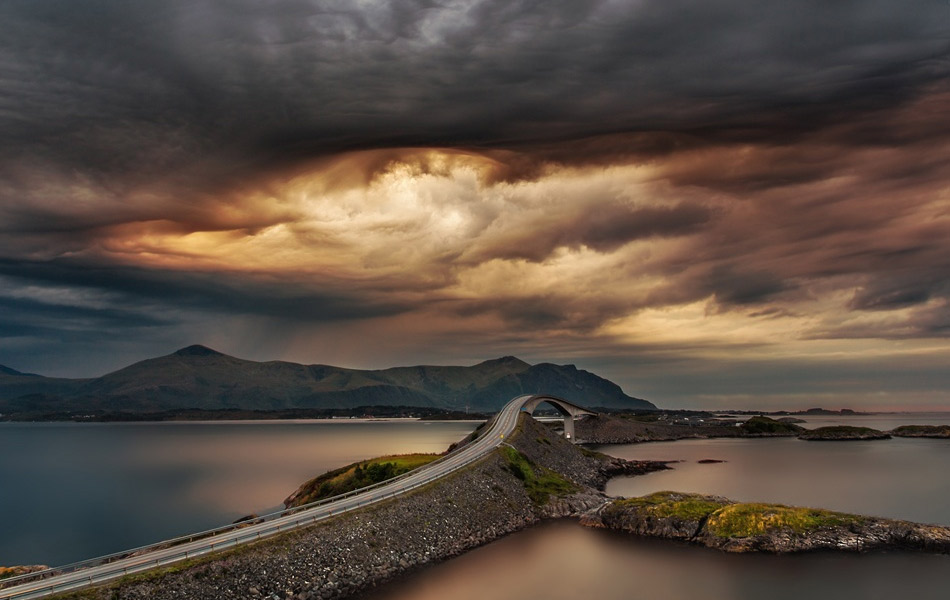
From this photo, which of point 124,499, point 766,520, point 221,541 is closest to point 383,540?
point 221,541

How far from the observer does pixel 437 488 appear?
73.2 metres

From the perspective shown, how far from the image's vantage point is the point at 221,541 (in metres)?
50.3

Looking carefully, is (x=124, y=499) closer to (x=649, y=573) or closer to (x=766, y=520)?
(x=649, y=573)

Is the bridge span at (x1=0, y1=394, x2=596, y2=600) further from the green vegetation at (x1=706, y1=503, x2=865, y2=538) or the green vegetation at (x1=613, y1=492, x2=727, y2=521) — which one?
the green vegetation at (x1=706, y1=503, x2=865, y2=538)

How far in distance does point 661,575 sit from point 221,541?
126ft

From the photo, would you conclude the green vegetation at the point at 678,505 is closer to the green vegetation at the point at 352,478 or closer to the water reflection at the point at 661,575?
the water reflection at the point at 661,575

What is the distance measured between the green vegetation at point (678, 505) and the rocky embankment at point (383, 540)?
1113 centimetres

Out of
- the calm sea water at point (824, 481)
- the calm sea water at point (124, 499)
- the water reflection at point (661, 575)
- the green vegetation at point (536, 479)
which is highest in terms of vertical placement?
the green vegetation at point (536, 479)

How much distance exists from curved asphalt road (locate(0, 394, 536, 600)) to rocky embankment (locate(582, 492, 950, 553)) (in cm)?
2646

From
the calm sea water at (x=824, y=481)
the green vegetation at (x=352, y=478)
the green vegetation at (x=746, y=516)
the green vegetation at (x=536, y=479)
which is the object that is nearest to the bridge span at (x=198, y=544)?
the green vegetation at (x=352, y=478)

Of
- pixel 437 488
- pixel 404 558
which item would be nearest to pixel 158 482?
pixel 437 488

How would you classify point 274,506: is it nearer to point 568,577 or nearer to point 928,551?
point 568,577

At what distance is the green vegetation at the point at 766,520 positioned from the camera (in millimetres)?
64688

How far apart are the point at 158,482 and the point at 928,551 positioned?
151198mm
